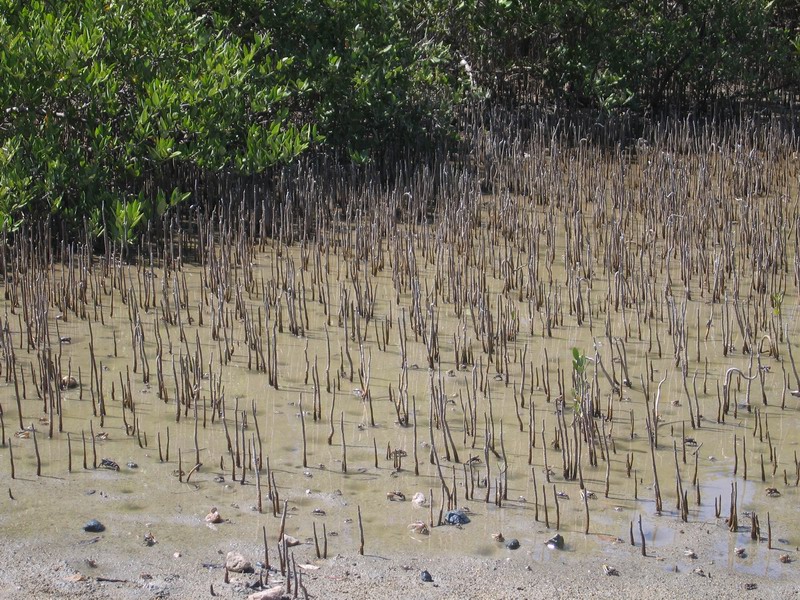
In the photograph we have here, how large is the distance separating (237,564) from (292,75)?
19.7 ft

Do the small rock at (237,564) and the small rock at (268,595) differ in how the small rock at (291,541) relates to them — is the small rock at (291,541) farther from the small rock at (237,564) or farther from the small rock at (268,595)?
the small rock at (268,595)

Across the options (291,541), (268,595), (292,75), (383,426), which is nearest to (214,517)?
(291,541)

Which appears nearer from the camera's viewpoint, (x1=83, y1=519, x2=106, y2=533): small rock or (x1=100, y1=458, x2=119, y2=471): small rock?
(x1=83, y1=519, x2=106, y2=533): small rock

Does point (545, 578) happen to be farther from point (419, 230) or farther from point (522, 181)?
point (522, 181)

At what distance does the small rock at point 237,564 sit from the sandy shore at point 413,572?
3cm

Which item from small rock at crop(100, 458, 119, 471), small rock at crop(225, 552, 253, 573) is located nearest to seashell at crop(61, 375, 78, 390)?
small rock at crop(100, 458, 119, 471)

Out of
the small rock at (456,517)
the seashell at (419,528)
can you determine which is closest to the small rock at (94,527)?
the seashell at (419,528)

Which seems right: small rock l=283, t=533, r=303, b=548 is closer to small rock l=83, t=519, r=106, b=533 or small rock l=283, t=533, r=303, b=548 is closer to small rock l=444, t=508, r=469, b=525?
small rock l=444, t=508, r=469, b=525

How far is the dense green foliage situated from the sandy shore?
3.51 m

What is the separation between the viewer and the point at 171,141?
7.82m

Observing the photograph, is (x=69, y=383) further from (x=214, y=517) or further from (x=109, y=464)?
(x=214, y=517)

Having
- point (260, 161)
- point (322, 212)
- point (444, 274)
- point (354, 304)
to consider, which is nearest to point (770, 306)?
point (444, 274)

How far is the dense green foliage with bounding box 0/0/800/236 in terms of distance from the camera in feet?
24.8

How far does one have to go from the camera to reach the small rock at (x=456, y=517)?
4.42 meters
